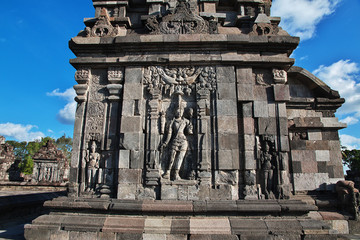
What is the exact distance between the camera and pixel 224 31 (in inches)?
338

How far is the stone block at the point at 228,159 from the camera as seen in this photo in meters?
7.25

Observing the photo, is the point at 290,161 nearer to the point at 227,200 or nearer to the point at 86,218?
the point at 227,200

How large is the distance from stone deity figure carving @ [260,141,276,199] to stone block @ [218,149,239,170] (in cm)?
78

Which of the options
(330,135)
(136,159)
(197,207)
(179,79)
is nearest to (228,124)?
(179,79)

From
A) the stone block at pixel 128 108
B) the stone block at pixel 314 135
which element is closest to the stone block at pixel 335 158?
the stone block at pixel 314 135

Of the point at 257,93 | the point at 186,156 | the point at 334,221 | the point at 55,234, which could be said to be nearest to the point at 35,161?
the point at 55,234

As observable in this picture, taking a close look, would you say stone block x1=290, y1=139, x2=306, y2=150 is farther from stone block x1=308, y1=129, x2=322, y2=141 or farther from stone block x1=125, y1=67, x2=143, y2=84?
stone block x1=125, y1=67, x2=143, y2=84

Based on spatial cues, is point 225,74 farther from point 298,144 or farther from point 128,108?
point 298,144

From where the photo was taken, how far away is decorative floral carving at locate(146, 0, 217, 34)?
8.34 m

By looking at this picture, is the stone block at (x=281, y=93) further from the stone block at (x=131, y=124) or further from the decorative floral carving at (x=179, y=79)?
the stone block at (x=131, y=124)

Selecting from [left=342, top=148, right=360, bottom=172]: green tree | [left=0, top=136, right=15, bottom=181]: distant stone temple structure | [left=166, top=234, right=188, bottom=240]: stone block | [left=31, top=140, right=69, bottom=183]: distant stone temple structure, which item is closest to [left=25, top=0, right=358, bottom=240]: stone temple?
[left=166, top=234, right=188, bottom=240]: stone block

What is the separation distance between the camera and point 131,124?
7.62 metres

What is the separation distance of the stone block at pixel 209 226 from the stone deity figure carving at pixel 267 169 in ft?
5.09

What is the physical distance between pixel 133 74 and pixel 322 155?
7.05 m
